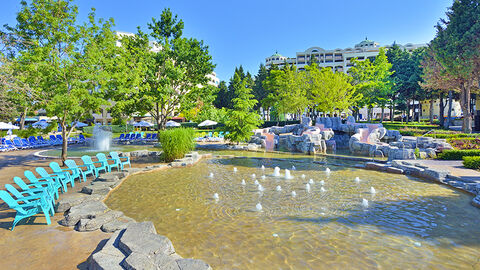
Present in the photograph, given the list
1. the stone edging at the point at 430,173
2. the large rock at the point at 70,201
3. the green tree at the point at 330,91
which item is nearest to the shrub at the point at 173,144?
the large rock at the point at 70,201

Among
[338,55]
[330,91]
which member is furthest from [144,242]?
[338,55]

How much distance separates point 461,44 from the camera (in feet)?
61.3

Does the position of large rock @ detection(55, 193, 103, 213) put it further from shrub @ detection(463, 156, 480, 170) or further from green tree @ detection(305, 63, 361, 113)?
green tree @ detection(305, 63, 361, 113)

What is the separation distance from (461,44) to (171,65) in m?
22.7

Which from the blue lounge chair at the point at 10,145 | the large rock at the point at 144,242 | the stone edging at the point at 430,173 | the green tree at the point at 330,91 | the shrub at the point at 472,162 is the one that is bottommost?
the stone edging at the point at 430,173

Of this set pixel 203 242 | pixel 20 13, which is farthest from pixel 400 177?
pixel 20 13

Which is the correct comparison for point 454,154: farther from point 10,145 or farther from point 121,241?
point 10,145

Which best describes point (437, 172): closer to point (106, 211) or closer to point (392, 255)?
point (392, 255)

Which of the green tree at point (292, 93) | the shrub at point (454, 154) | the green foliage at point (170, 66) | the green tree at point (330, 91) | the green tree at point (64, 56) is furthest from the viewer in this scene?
the green tree at point (292, 93)

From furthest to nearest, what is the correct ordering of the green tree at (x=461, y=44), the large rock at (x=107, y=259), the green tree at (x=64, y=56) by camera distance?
the green tree at (x=461, y=44), the green tree at (x=64, y=56), the large rock at (x=107, y=259)

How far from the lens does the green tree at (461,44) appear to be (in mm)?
18031

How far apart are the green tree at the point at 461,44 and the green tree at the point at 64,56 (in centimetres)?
2391

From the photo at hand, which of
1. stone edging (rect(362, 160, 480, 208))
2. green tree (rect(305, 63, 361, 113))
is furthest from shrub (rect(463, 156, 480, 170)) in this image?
green tree (rect(305, 63, 361, 113))

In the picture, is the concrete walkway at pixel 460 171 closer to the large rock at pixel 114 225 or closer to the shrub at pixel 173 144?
the large rock at pixel 114 225
